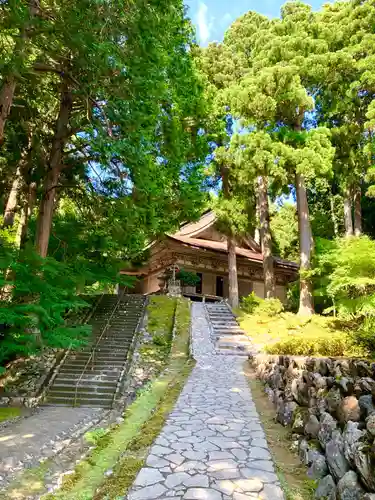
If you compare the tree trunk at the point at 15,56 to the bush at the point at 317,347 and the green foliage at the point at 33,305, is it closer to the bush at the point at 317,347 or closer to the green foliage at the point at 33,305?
the green foliage at the point at 33,305

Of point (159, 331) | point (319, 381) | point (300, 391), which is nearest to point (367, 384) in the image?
point (319, 381)

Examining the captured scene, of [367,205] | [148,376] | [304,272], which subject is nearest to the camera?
[148,376]

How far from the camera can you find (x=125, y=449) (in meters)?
5.21

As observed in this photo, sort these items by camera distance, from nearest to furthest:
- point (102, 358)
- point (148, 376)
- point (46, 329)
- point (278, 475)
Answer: point (278, 475) < point (46, 329) < point (148, 376) < point (102, 358)

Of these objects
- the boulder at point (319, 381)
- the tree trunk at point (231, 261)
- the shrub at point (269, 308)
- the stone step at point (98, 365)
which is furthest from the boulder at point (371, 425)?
the tree trunk at point (231, 261)

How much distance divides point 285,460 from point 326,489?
1169 millimetres

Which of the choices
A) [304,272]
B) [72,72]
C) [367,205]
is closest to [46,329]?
[72,72]

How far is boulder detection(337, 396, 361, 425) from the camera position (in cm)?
382

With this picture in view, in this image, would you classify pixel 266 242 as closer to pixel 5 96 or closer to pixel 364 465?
pixel 5 96

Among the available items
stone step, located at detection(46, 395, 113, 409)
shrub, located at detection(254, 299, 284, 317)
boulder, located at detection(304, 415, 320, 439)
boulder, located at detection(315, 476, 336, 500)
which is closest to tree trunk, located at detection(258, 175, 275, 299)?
shrub, located at detection(254, 299, 284, 317)

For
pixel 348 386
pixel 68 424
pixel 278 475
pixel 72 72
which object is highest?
pixel 72 72

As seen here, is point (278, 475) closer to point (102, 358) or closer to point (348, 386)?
point (348, 386)

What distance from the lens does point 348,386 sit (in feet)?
14.3

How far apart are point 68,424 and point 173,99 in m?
9.35
